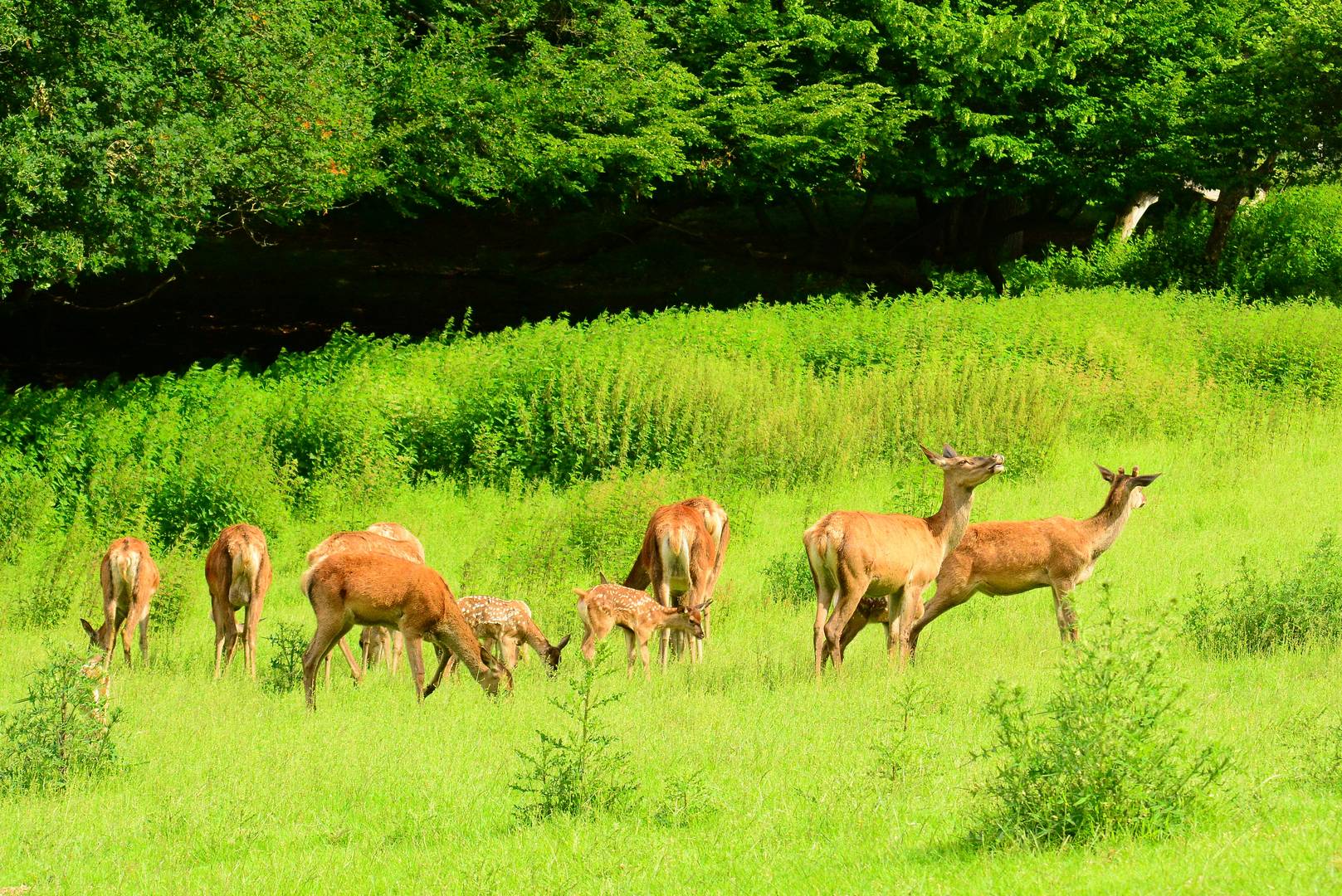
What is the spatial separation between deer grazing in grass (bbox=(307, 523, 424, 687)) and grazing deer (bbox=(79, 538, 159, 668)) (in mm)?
1613

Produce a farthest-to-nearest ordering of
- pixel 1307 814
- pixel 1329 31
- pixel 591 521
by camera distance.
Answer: pixel 1329 31
pixel 591 521
pixel 1307 814

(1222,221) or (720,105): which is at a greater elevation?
(720,105)

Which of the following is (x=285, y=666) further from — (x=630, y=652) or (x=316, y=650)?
(x=630, y=652)

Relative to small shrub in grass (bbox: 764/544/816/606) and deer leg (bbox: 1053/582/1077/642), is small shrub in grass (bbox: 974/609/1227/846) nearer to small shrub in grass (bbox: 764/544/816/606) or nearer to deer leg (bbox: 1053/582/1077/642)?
deer leg (bbox: 1053/582/1077/642)

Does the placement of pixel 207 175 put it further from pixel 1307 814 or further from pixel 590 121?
pixel 1307 814

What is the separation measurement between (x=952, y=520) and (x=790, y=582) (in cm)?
359

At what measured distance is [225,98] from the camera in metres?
23.7

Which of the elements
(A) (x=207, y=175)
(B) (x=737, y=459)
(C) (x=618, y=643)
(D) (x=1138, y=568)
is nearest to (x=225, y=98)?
(A) (x=207, y=175)

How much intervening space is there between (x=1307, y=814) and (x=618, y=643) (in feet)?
25.9

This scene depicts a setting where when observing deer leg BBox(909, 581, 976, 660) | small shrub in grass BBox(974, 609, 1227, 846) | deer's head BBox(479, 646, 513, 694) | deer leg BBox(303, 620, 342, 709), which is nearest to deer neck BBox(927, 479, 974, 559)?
deer leg BBox(909, 581, 976, 660)

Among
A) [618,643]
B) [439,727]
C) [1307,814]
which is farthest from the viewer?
[618,643]

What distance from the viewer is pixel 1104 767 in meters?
6.91

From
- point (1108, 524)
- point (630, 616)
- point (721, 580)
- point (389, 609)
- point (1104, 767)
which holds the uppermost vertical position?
point (1104, 767)

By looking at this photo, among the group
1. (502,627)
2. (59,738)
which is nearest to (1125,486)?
(502,627)
